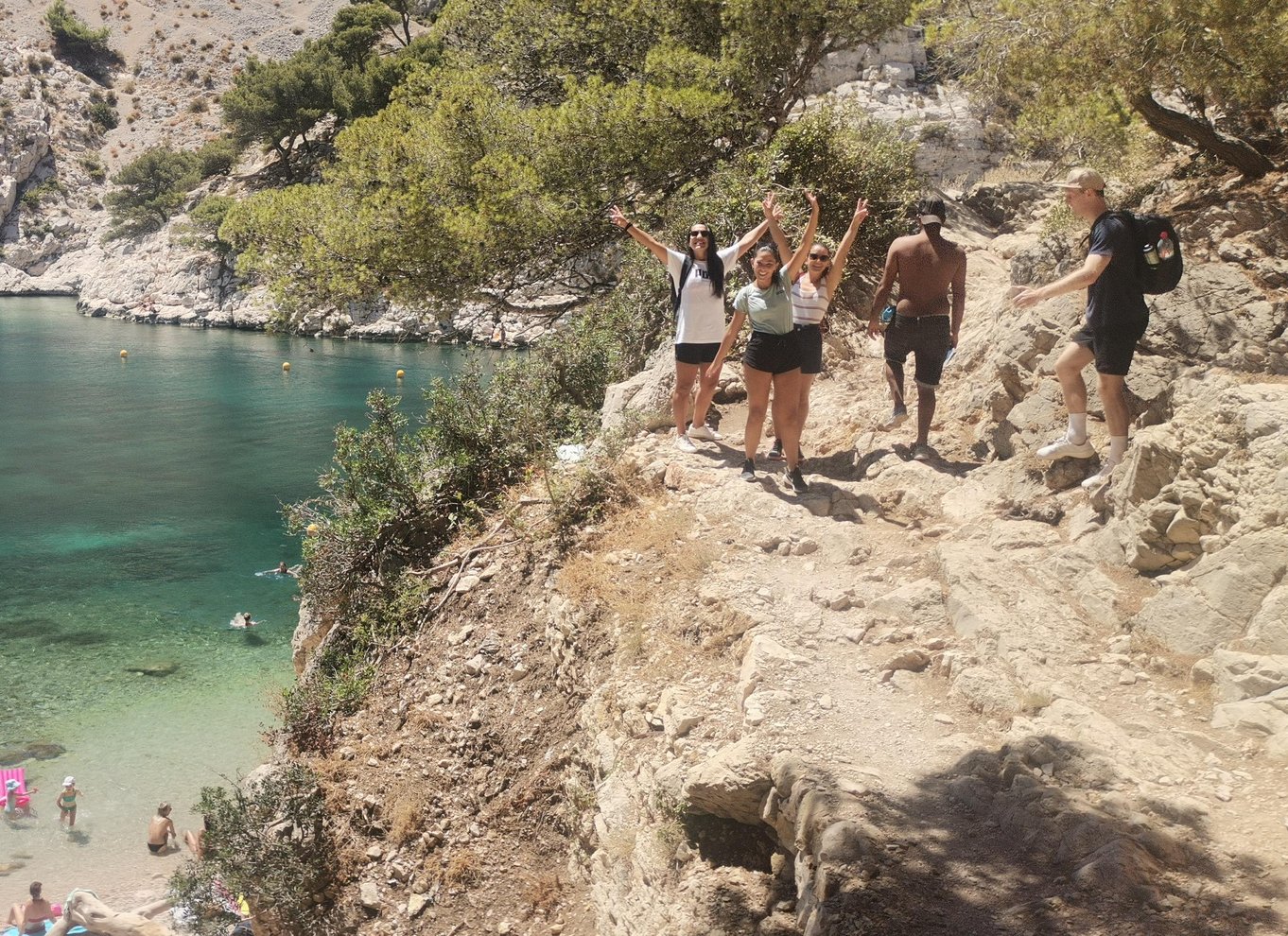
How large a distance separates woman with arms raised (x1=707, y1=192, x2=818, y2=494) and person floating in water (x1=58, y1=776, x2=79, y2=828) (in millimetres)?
10009

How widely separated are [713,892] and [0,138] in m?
89.2

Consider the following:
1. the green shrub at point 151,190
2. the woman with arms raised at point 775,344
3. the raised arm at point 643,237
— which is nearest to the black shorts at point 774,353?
the woman with arms raised at point 775,344

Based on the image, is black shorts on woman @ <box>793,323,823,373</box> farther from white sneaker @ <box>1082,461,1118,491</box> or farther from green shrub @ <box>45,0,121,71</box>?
green shrub @ <box>45,0,121,71</box>

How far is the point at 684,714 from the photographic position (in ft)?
18.7

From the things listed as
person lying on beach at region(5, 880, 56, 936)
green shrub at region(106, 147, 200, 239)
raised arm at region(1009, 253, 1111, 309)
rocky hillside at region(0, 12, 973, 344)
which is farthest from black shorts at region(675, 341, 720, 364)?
green shrub at region(106, 147, 200, 239)

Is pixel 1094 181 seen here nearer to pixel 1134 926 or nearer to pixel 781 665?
pixel 781 665

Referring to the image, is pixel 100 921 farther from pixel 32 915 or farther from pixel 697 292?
pixel 697 292

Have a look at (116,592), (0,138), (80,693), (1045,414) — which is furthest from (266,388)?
(0,138)

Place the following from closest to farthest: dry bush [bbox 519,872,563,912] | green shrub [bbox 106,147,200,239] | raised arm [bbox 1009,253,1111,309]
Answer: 1. raised arm [bbox 1009,253,1111,309]
2. dry bush [bbox 519,872,563,912]
3. green shrub [bbox 106,147,200,239]

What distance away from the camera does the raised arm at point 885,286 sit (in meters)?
7.59

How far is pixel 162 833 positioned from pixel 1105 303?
11.9 meters

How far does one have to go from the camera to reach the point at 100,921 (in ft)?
36.2

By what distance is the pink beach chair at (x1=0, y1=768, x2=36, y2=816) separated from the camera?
12.7m

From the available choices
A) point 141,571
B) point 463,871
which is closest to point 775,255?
point 463,871
